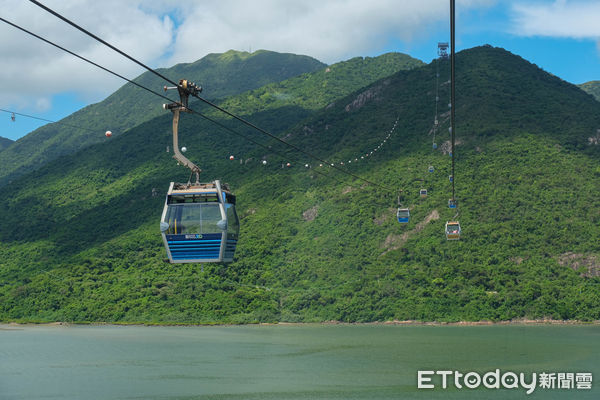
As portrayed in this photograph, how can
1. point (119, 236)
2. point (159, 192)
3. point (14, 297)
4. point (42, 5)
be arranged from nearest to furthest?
point (42, 5), point (14, 297), point (119, 236), point (159, 192)

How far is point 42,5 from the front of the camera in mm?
13211

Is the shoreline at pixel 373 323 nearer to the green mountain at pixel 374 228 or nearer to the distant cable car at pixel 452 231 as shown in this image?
the green mountain at pixel 374 228

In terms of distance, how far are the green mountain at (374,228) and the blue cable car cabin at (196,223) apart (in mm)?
68156

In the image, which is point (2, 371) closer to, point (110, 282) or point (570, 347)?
point (110, 282)

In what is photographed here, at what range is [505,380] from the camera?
7931 centimetres

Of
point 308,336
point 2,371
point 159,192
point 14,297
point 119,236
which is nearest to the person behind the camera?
point 2,371

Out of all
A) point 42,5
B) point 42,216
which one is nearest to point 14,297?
point 42,216

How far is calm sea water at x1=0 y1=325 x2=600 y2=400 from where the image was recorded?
68500mm

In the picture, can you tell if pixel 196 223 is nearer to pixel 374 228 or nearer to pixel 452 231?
pixel 452 231

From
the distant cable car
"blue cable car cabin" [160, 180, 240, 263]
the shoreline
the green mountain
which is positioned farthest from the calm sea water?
"blue cable car cabin" [160, 180, 240, 263]

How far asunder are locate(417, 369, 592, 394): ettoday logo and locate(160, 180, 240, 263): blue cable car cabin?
49117 millimetres

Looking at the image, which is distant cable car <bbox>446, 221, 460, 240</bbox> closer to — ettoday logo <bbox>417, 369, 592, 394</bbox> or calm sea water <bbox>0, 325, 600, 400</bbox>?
calm sea water <bbox>0, 325, 600, 400</bbox>

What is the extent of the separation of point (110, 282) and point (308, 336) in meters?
38.1

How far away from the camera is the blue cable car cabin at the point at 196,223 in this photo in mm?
26812
